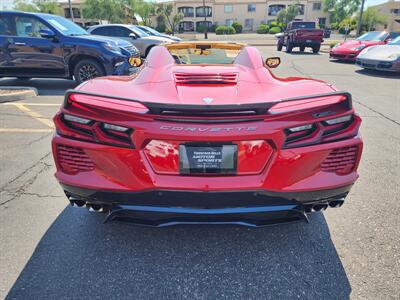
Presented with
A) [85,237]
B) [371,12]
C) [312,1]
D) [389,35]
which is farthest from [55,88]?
[312,1]

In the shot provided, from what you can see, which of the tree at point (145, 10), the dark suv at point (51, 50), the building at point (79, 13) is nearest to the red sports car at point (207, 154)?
the dark suv at point (51, 50)

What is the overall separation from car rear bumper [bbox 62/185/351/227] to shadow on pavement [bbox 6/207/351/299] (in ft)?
0.56

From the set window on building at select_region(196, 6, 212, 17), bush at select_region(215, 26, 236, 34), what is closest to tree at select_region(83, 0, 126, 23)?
bush at select_region(215, 26, 236, 34)

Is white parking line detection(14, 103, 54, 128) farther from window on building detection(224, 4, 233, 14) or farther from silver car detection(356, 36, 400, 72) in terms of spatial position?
window on building detection(224, 4, 233, 14)

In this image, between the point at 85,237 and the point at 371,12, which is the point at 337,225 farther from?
the point at 371,12

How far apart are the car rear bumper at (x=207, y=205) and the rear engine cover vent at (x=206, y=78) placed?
891 mm

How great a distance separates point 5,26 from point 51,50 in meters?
1.33

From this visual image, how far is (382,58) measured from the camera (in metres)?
10.2

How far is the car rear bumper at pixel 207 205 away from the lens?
180 cm

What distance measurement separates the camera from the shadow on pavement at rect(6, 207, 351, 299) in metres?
1.89

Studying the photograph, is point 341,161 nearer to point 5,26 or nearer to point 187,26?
point 5,26

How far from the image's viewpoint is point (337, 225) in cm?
253

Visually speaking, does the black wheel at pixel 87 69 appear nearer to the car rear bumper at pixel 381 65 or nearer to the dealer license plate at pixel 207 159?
the dealer license plate at pixel 207 159

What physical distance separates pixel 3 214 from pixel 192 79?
6.83ft
